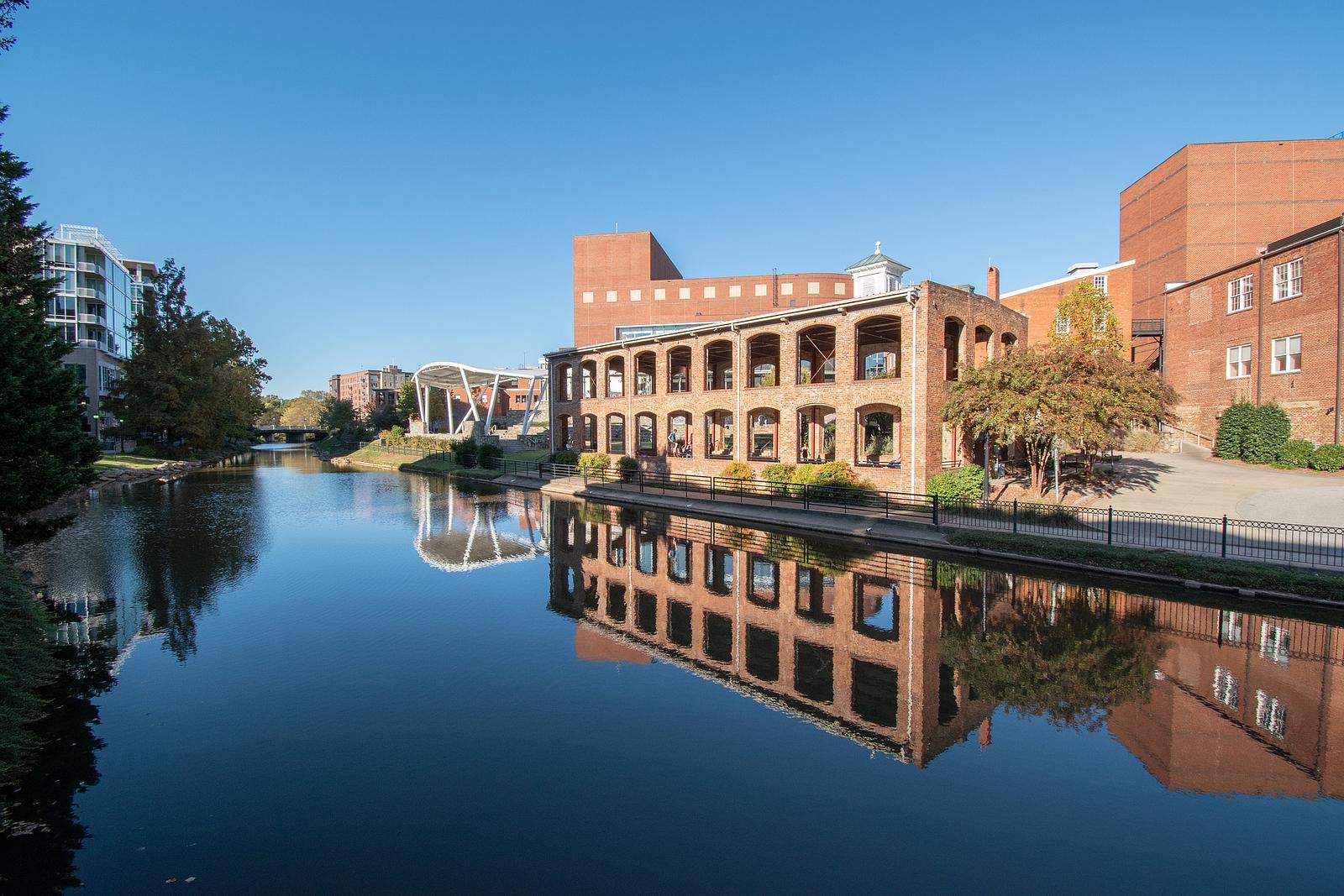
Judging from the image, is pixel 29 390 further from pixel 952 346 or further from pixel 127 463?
pixel 127 463

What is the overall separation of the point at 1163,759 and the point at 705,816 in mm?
5167

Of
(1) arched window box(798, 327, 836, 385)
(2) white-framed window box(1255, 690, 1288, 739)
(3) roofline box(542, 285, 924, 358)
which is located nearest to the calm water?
(2) white-framed window box(1255, 690, 1288, 739)

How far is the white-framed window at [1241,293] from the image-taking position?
3019 cm

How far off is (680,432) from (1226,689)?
106 ft

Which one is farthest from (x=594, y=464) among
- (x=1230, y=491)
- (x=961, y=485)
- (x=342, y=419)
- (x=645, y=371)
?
(x=342, y=419)

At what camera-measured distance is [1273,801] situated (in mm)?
5961

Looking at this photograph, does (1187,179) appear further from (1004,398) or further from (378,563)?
(378,563)

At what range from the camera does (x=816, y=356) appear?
1444 inches

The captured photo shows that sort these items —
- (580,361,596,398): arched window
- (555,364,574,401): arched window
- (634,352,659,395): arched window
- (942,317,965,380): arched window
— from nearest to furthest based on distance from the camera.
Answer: (942,317,965,380): arched window < (634,352,659,395): arched window < (580,361,596,398): arched window < (555,364,574,401): arched window

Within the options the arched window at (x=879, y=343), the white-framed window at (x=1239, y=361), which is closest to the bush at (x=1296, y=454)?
the white-framed window at (x=1239, y=361)

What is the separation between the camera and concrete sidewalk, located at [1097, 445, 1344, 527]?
18.3 metres

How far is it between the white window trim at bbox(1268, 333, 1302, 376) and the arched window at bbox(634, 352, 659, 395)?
96.6 ft

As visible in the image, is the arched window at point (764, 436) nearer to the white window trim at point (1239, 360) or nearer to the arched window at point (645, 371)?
the arched window at point (645, 371)

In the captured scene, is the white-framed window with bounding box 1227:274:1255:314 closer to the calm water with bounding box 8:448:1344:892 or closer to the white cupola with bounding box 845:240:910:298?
the white cupola with bounding box 845:240:910:298
